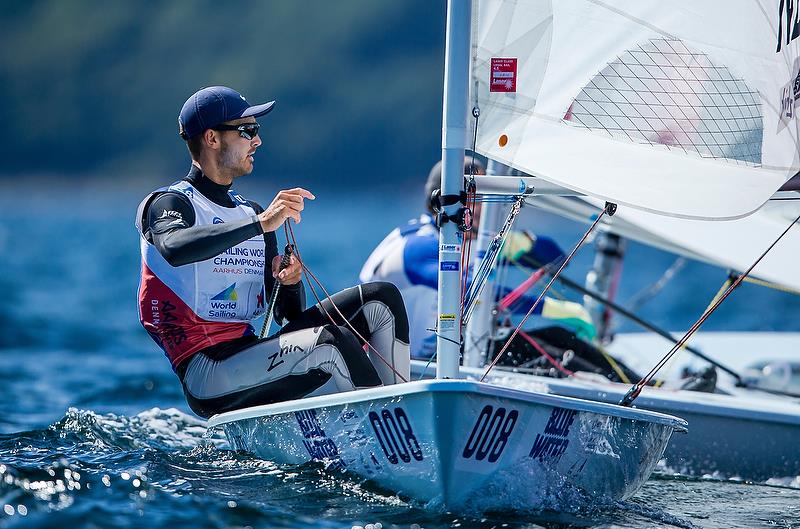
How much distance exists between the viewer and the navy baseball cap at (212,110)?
3389 millimetres

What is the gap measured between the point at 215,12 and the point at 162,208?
65.6 metres

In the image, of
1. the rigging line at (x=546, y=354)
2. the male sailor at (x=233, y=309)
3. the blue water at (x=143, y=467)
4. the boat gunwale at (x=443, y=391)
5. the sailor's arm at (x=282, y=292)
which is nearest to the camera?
the boat gunwale at (x=443, y=391)

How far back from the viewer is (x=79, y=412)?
163 inches

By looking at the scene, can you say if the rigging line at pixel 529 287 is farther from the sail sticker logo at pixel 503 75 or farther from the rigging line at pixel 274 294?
the sail sticker logo at pixel 503 75

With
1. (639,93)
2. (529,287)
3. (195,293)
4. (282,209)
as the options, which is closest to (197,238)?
(282,209)

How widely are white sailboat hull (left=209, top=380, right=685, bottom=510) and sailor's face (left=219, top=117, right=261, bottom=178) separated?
0.79 meters

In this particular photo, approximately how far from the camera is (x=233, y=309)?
3.45m

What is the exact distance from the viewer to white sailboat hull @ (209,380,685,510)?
2775 millimetres

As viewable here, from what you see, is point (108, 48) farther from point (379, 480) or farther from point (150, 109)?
point (379, 480)

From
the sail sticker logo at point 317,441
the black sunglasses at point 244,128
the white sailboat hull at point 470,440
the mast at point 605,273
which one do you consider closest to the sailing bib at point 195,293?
the black sunglasses at point 244,128

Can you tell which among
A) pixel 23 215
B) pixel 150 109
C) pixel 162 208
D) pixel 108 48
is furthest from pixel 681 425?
pixel 108 48

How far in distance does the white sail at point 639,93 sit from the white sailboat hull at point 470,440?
70cm

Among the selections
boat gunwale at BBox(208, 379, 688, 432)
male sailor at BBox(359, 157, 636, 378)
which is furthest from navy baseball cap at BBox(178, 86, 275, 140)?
male sailor at BBox(359, 157, 636, 378)

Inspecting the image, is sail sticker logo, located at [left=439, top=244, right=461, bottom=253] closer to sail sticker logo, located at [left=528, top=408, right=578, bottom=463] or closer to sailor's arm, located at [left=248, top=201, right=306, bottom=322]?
sail sticker logo, located at [left=528, top=408, right=578, bottom=463]
